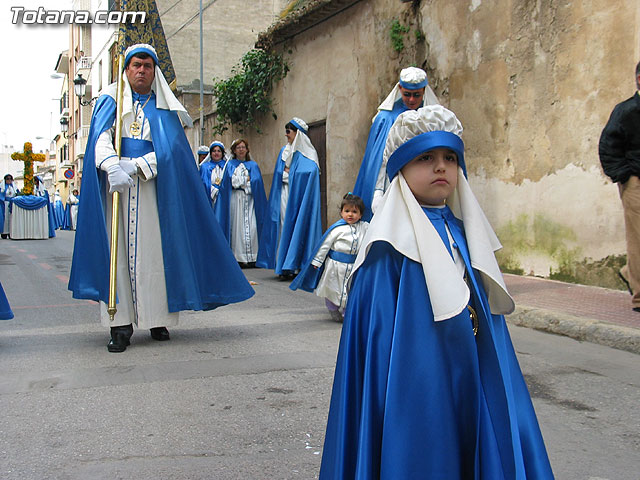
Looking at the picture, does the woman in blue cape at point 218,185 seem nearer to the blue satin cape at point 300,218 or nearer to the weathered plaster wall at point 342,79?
the blue satin cape at point 300,218

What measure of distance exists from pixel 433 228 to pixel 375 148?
12.8 feet

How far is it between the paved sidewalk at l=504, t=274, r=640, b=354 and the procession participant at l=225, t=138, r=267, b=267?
5183 millimetres

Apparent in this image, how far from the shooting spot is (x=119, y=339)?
5312 millimetres

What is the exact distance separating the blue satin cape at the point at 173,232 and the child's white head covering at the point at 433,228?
336 centimetres

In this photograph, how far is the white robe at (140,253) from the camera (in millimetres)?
5367

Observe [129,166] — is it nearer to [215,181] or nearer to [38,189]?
[215,181]

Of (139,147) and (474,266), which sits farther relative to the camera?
(139,147)

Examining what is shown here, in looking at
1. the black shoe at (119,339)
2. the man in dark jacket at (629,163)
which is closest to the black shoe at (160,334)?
the black shoe at (119,339)

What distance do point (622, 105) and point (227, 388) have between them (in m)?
4.15

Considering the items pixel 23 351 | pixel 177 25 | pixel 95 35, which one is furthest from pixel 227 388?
pixel 95 35

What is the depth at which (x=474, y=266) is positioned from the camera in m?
2.22

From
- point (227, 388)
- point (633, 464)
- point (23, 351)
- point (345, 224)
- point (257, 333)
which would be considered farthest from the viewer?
point (345, 224)

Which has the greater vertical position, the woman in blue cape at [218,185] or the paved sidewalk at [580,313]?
the woman in blue cape at [218,185]

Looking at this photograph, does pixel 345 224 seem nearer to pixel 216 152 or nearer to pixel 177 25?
pixel 216 152
